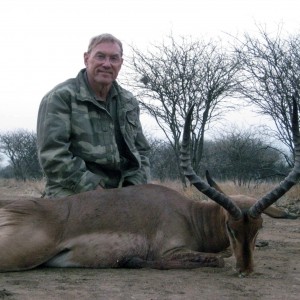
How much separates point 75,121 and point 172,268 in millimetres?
1987

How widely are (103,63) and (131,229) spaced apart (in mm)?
2112

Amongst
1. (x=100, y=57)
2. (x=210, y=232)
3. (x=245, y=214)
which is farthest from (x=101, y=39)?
(x=245, y=214)

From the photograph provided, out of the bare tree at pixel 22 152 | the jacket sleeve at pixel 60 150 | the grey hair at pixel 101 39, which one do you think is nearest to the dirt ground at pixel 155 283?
the jacket sleeve at pixel 60 150

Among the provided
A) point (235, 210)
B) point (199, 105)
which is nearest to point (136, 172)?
point (235, 210)

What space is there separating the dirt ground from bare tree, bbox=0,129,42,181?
38739 millimetres

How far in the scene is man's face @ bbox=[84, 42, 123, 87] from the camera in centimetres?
652

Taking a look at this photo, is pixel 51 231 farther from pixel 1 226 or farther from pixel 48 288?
pixel 48 288

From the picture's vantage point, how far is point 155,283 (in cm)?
450

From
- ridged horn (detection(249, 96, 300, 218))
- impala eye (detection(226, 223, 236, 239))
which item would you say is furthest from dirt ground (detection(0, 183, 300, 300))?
ridged horn (detection(249, 96, 300, 218))

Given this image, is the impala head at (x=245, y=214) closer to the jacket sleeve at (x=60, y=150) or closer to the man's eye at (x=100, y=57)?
the jacket sleeve at (x=60, y=150)

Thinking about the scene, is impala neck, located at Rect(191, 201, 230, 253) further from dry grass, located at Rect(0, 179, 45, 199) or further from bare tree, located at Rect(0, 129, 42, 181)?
bare tree, located at Rect(0, 129, 42, 181)

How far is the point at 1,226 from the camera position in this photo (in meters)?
5.12

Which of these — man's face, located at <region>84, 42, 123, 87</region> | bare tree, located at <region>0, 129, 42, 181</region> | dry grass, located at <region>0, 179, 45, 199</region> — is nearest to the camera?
man's face, located at <region>84, 42, 123, 87</region>

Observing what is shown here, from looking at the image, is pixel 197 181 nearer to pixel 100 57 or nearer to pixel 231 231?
pixel 231 231
